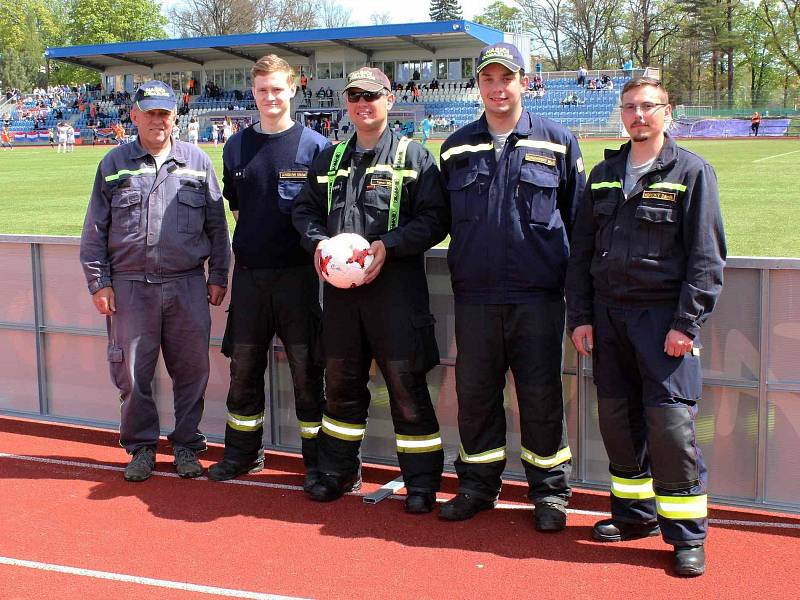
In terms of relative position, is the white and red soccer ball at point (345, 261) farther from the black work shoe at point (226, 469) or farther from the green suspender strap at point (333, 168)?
the black work shoe at point (226, 469)

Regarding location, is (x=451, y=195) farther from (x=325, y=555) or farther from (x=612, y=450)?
(x=325, y=555)

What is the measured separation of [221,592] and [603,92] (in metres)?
58.5

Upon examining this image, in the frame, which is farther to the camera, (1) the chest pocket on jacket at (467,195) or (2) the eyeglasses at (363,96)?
(2) the eyeglasses at (363,96)

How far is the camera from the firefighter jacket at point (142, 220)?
5812mm

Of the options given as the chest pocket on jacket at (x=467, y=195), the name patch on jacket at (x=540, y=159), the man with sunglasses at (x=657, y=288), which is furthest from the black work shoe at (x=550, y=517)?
the name patch on jacket at (x=540, y=159)

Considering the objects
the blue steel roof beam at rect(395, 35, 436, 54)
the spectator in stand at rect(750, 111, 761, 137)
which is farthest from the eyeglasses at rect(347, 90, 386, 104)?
the blue steel roof beam at rect(395, 35, 436, 54)

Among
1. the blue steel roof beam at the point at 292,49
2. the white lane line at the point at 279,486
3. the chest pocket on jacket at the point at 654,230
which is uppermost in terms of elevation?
the blue steel roof beam at the point at 292,49

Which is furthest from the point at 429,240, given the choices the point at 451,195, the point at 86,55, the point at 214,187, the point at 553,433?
the point at 86,55

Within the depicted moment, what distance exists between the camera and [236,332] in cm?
577

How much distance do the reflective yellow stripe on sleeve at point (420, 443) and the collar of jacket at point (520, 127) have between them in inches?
68.9

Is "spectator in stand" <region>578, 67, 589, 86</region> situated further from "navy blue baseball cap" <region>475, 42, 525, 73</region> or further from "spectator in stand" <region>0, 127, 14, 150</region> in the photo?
"navy blue baseball cap" <region>475, 42, 525, 73</region>

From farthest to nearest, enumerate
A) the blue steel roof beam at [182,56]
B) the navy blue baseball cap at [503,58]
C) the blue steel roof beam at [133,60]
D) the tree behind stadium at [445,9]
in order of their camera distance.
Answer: the tree behind stadium at [445,9] → the blue steel roof beam at [133,60] → the blue steel roof beam at [182,56] → the navy blue baseball cap at [503,58]

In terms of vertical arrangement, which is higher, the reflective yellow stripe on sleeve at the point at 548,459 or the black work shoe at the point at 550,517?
the reflective yellow stripe on sleeve at the point at 548,459

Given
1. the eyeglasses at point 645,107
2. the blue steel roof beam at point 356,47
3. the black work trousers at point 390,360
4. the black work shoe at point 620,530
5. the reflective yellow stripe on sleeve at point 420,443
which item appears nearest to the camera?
the eyeglasses at point 645,107
